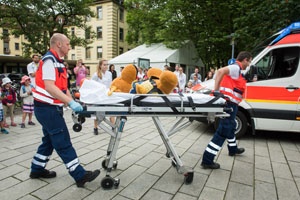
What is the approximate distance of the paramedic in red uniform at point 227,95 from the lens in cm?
370

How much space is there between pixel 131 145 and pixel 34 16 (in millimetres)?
11402

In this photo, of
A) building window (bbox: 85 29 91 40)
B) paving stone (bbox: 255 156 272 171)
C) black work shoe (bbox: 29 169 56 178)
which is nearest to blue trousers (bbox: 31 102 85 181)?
black work shoe (bbox: 29 169 56 178)

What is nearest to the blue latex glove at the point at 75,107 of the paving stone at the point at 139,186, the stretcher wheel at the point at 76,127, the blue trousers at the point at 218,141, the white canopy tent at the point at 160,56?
the stretcher wheel at the point at 76,127

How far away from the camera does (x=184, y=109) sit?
290 cm

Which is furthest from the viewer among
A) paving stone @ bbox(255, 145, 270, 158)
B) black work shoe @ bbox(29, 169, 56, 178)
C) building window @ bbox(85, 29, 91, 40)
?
building window @ bbox(85, 29, 91, 40)

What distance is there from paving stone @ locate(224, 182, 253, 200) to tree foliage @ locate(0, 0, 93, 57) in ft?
43.8

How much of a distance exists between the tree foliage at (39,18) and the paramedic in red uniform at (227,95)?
1234cm

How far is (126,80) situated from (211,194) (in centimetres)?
204

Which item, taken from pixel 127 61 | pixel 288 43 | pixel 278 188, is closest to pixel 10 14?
pixel 127 61

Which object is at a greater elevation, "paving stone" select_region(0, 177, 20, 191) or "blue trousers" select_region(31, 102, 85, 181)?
"blue trousers" select_region(31, 102, 85, 181)

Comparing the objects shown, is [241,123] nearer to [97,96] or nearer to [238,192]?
[238,192]

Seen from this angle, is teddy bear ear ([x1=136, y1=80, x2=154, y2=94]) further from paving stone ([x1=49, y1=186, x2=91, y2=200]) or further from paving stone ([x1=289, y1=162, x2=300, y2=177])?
paving stone ([x1=289, y1=162, x2=300, y2=177])

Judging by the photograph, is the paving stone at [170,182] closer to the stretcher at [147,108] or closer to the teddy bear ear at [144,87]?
the stretcher at [147,108]

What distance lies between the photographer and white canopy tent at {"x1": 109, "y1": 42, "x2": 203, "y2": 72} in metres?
17.9
